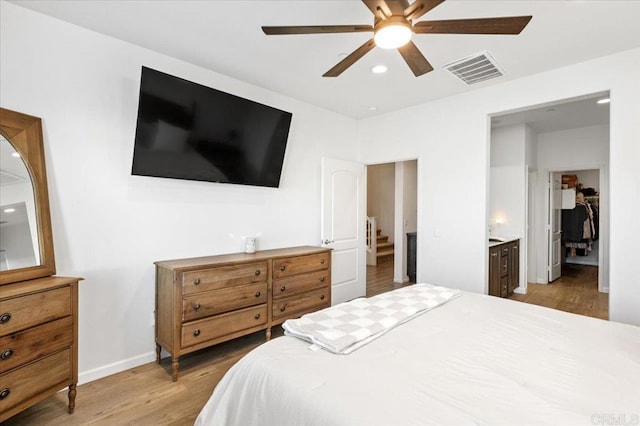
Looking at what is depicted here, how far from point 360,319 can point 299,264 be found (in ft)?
5.11

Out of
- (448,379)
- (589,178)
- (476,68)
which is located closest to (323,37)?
(476,68)

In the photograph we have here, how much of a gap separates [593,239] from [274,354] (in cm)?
825

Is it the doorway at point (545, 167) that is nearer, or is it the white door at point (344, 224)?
the white door at point (344, 224)

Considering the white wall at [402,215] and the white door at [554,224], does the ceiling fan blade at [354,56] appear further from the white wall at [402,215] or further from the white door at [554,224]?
the white door at [554,224]

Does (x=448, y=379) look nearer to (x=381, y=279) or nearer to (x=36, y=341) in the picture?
(x=36, y=341)

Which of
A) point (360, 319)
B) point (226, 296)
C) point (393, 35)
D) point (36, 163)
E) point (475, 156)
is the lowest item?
point (226, 296)

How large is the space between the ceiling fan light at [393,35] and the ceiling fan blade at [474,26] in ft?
0.23

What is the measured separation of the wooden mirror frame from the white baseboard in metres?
0.88

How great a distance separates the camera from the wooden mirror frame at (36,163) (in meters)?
2.06

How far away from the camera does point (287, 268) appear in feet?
10.4

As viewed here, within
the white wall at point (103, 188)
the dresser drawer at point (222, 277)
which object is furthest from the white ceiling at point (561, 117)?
the white wall at point (103, 188)

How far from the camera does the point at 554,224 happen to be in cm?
591

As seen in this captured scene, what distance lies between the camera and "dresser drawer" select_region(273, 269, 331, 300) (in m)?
3.09

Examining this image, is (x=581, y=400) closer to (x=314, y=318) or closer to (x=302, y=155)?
(x=314, y=318)
